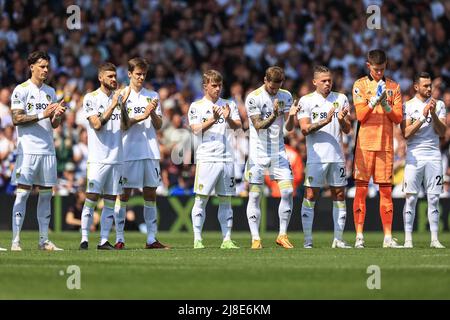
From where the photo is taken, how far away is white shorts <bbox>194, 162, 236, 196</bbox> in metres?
17.8

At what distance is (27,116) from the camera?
17.0 meters

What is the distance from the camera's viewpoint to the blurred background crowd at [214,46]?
87.1 ft

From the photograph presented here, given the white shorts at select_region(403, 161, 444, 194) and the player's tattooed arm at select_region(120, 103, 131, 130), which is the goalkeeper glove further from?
the player's tattooed arm at select_region(120, 103, 131, 130)

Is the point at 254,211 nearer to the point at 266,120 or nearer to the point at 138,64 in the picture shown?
the point at 266,120

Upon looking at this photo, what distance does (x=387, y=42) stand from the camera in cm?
3089

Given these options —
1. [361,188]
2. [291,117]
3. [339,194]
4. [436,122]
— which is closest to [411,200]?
[361,188]

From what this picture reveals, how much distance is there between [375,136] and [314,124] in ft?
3.38

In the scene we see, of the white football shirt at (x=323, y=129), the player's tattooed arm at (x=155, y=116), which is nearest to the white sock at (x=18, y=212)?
the player's tattooed arm at (x=155, y=116)

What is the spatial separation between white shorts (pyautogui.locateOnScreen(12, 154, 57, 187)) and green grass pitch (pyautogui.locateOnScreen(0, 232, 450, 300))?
104cm

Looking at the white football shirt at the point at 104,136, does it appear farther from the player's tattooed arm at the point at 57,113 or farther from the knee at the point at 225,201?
the knee at the point at 225,201

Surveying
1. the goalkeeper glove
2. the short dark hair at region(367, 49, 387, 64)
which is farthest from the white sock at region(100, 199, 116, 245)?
the short dark hair at region(367, 49, 387, 64)

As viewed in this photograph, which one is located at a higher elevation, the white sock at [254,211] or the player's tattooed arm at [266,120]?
the player's tattooed arm at [266,120]

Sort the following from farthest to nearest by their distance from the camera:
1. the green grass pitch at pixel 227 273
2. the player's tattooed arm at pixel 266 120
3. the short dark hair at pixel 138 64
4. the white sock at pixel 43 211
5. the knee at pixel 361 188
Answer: the knee at pixel 361 188
the short dark hair at pixel 138 64
the player's tattooed arm at pixel 266 120
the white sock at pixel 43 211
the green grass pitch at pixel 227 273

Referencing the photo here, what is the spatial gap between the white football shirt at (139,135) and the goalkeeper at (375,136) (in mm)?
3140
